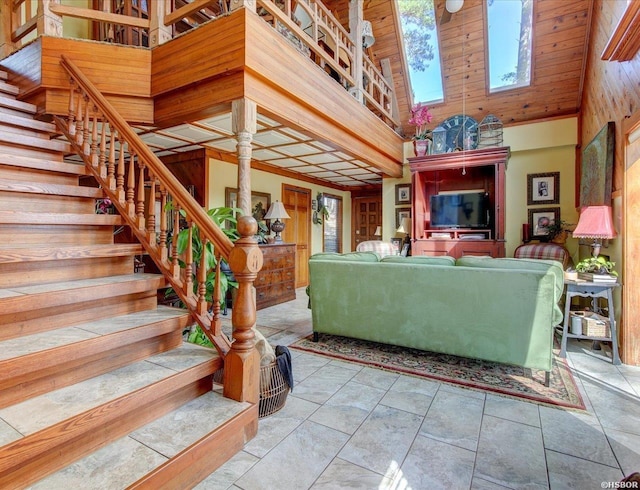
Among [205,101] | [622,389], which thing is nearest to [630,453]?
[622,389]

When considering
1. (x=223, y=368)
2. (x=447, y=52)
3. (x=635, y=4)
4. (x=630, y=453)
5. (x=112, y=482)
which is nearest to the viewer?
(x=112, y=482)

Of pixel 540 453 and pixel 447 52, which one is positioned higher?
pixel 447 52

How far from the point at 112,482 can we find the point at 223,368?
701mm

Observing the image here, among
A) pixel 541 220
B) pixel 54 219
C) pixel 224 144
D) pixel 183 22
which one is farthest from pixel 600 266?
pixel 183 22

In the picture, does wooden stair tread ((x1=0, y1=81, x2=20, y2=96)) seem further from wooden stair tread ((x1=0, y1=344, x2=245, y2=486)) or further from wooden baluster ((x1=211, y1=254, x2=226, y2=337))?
wooden stair tread ((x1=0, y1=344, x2=245, y2=486))

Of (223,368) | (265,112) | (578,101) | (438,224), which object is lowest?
(223,368)

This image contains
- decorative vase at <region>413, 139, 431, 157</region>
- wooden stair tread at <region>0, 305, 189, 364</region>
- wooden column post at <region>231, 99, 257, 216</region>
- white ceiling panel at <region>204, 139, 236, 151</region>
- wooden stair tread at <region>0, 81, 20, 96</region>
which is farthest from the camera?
decorative vase at <region>413, 139, 431, 157</region>

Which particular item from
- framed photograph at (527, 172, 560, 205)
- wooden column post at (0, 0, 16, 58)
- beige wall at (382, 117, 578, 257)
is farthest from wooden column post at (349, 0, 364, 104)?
wooden column post at (0, 0, 16, 58)

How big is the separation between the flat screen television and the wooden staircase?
465cm

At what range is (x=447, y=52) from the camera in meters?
5.45

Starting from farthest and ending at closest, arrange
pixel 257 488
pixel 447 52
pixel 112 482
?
pixel 447 52 < pixel 257 488 < pixel 112 482

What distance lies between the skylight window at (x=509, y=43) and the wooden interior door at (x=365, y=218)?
144 inches

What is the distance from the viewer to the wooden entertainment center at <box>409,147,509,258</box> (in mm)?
4918

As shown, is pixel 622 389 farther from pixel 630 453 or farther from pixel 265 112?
pixel 265 112
